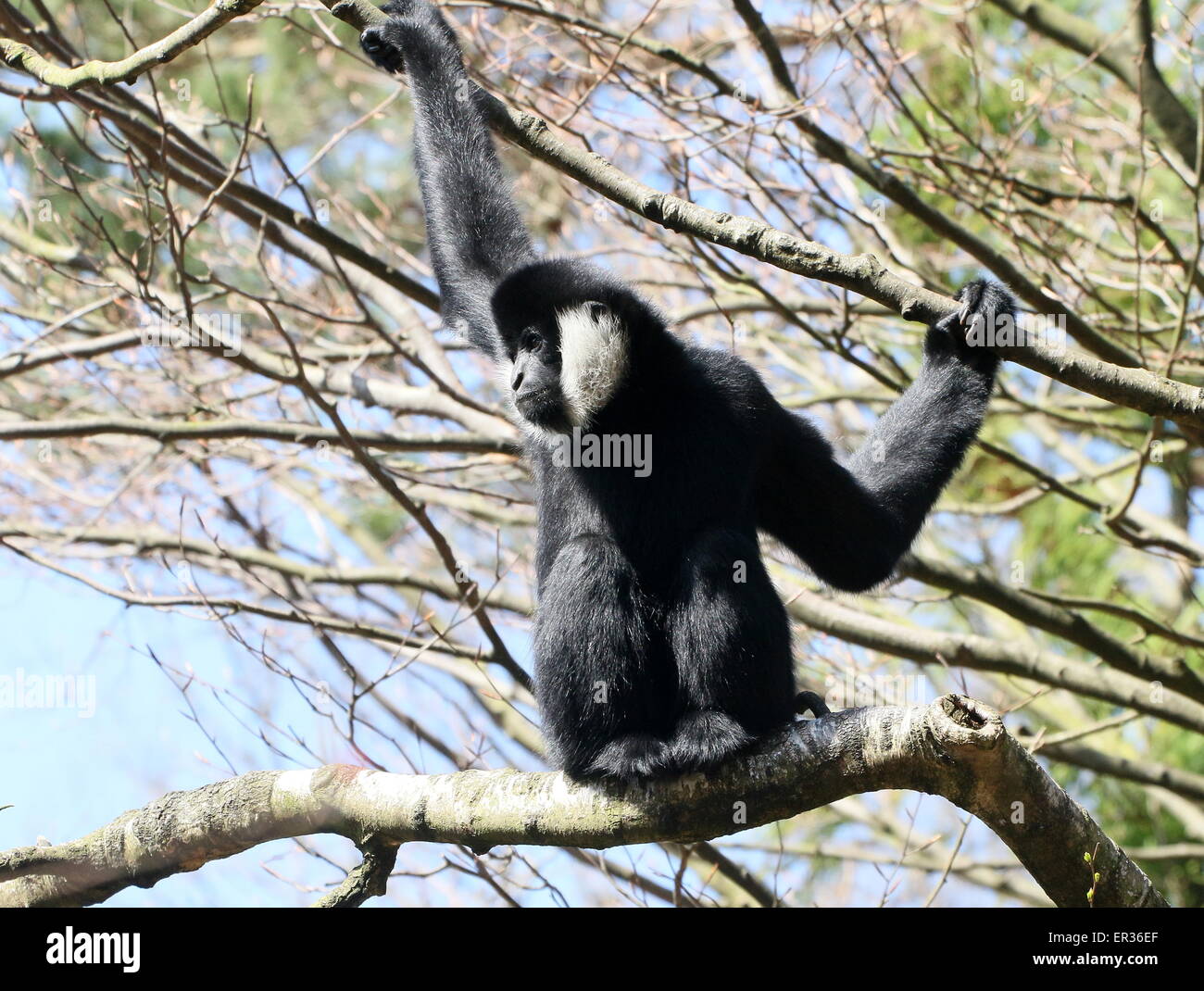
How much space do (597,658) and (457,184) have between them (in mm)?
2838

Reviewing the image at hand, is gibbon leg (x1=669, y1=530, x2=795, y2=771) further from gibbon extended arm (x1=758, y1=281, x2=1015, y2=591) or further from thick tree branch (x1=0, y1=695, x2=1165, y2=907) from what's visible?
gibbon extended arm (x1=758, y1=281, x2=1015, y2=591)

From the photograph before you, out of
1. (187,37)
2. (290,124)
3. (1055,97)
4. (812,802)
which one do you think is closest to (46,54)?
(187,37)

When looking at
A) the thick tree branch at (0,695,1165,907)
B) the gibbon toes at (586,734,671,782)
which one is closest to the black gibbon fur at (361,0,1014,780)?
the gibbon toes at (586,734,671,782)

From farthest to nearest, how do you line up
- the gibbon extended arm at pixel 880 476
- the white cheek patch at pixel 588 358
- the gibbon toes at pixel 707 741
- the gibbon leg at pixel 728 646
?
the gibbon extended arm at pixel 880 476 < the white cheek patch at pixel 588 358 < the gibbon leg at pixel 728 646 < the gibbon toes at pixel 707 741

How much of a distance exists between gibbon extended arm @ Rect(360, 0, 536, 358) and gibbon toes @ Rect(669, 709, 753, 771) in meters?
2.46

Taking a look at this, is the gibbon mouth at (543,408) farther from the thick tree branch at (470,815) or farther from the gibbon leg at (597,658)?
the thick tree branch at (470,815)

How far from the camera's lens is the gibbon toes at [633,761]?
5.34 m

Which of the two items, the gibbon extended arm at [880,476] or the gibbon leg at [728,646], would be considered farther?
the gibbon extended arm at [880,476]

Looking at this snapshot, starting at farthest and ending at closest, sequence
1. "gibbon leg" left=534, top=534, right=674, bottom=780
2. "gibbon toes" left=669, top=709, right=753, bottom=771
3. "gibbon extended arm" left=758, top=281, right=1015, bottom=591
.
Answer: "gibbon extended arm" left=758, top=281, right=1015, bottom=591
"gibbon leg" left=534, top=534, right=674, bottom=780
"gibbon toes" left=669, top=709, right=753, bottom=771

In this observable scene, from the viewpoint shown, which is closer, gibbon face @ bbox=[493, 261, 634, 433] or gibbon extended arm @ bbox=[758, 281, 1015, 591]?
gibbon face @ bbox=[493, 261, 634, 433]

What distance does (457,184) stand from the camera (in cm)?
677

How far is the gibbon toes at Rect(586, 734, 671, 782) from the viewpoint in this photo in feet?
17.5

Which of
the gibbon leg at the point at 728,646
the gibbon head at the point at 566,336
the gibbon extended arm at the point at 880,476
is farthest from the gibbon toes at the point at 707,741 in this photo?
the gibbon head at the point at 566,336

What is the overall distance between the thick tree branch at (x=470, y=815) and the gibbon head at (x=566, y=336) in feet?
6.15
